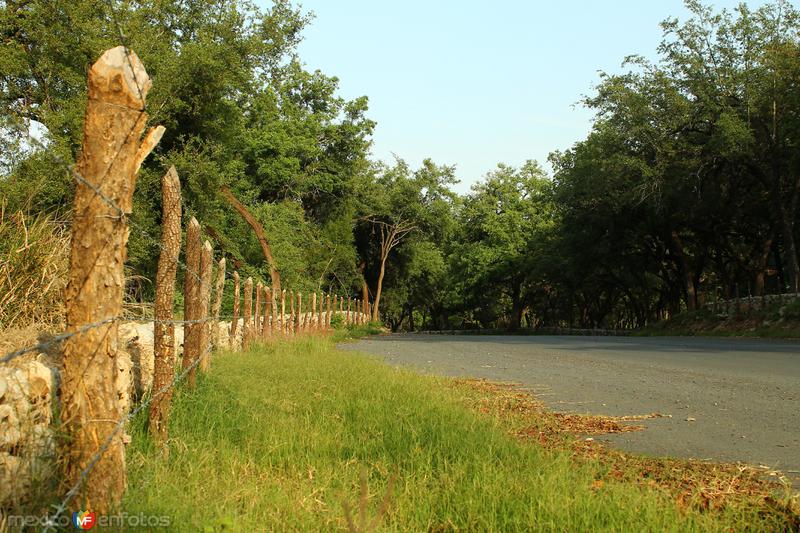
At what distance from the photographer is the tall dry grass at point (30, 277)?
20.5 feet

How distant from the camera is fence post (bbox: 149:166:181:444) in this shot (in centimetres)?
602

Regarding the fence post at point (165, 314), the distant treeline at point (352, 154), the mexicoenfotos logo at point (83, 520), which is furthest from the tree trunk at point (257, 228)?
the mexicoenfotos logo at point (83, 520)

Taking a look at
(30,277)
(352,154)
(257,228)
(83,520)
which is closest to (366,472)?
(83,520)

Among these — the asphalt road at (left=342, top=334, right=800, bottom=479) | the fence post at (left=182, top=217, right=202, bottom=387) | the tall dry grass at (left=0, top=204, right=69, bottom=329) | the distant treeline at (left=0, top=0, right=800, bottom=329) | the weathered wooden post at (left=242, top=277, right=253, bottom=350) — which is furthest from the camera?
the distant treeline at (left=0, top=0, right=800, bottom=329)

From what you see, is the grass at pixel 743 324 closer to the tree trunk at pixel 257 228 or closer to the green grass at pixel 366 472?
the tree trunk at pixel 257 228

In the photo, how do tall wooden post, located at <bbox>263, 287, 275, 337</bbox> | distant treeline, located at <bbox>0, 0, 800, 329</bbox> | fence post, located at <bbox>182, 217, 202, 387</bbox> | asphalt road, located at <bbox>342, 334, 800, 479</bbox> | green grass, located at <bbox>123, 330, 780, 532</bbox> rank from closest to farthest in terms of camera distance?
green grass, located at <bbox>123, 330, 780, 532</bbox> < asphalt road, located at <bbox>342, 334, 800, 479</bbox> < fence post, located at <bbox>182, 217, 202, 387</bbox> < tall wooden post, located at <bbox>263, 287, 275, 337</bbox> < distant treeline, located at <bbox>0, 0, 800, 329</bbox>

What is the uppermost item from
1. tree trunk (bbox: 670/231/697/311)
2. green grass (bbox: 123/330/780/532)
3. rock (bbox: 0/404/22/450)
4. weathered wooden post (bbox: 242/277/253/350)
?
tree trunk (bbox: 670/231/697/311)

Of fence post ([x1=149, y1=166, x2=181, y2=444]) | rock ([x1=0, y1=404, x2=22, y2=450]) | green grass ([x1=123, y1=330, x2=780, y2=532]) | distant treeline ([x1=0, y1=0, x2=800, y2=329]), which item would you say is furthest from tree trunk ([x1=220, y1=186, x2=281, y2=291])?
rock ([x1=0, y1=404, x2=22, y2=450])

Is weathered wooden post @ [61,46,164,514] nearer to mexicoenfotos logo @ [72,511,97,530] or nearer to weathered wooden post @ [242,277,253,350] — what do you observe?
mexicoenfotos logo @ [72,511,97,530]

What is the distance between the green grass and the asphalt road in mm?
1586

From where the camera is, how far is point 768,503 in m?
4.63

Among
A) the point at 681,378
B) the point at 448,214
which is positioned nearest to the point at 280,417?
the point at 681,378

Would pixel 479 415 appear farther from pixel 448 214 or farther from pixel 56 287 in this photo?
pixel 448 214

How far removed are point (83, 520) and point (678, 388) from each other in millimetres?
8756
